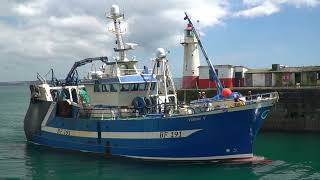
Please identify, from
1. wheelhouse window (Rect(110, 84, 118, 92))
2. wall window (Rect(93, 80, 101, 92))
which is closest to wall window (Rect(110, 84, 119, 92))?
wheelhouse window (Rect(110, 84, 118, 92))

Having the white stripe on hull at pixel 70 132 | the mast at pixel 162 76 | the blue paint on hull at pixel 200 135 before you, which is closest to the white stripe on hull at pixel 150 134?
the blue paint on hull at pixel 200 135

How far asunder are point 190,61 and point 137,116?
2242 centimetres

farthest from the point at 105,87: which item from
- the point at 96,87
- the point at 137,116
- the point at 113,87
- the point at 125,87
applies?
the point at 137,116

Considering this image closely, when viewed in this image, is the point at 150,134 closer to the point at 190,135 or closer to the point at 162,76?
the point at 190,135

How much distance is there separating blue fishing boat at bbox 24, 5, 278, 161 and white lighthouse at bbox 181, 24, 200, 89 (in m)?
17.0

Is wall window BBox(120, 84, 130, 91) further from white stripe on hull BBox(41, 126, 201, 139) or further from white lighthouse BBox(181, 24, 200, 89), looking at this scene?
white lighthouse BBox(181, 24, 200, 89)

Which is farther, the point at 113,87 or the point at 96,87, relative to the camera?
the point at 96,87

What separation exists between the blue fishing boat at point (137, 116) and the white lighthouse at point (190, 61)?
17.0 metres

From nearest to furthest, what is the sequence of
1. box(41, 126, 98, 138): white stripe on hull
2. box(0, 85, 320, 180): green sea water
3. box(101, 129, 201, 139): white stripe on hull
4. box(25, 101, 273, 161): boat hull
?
box(0, 85, 320, 180): green sea water, box(25, 101, 273, 161): boat hull, box(101, 129, 201, 139): white stripe on hull, box(41, 126, 98, 138): white stripe on hull

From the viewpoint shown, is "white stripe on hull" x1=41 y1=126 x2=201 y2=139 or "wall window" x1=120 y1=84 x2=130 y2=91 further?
"wall window" x1=120 y1=84 x2=130 y2=91

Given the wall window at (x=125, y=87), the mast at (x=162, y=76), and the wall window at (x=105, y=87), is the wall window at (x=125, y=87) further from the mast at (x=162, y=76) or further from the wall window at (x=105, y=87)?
the mast at (x=162, y=76)

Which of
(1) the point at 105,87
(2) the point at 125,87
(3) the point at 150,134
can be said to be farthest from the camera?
(1) the point at 105,87

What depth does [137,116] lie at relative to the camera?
25469mm

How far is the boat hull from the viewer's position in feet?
74.8
